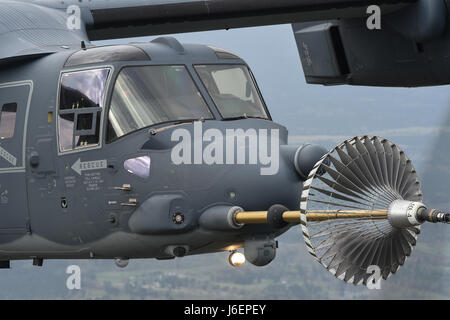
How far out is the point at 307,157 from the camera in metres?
13.4

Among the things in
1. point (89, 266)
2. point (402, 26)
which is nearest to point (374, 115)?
point (89, 266)

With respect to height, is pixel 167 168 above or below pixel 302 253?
above

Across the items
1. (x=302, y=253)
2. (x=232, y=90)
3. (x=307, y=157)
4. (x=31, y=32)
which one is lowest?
(x=302, y=253)

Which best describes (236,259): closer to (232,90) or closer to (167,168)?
(167,168)

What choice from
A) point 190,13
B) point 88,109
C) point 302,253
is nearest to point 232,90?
point 88,109

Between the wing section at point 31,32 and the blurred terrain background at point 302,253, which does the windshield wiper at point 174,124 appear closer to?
the wing section at point 31,32

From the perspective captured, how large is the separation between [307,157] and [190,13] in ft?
20.3

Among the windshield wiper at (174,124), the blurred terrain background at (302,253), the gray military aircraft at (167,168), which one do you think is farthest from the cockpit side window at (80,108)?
the blurred terrain background at (302,253)

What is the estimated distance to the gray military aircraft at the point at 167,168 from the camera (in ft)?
40.5

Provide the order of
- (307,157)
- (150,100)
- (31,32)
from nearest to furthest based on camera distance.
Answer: (307,157) < (150,100) < (31,32)

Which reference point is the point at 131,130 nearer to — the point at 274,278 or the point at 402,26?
the point at 402,26

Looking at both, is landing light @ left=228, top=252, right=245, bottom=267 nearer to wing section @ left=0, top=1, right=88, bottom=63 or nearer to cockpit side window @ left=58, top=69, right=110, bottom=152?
cockpit side window @ left=58, top=69, right=110, bottom=152

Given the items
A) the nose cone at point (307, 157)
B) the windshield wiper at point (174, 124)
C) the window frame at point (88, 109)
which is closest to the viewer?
the nose cone at point (307, 157)

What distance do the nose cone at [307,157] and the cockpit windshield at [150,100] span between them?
3.97ft
